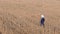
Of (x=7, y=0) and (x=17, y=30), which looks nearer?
(x=17, y=30)

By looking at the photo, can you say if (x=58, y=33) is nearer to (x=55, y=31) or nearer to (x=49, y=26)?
(x=55, y=31)

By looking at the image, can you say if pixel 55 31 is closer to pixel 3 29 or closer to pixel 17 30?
pixel 17 30

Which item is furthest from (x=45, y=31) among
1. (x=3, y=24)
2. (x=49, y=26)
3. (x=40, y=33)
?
(x=3, y=24)

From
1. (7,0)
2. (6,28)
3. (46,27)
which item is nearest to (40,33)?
(46,27)

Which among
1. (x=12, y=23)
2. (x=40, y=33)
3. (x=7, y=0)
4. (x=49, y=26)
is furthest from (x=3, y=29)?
(x=7, y=0)

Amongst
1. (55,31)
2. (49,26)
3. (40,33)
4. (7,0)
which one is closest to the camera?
(40,33)

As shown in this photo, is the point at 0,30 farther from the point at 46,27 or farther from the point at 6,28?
the point at 46,27

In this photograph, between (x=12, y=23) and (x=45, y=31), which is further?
(x=12, y=23)

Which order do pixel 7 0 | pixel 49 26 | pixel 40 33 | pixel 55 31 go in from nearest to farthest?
pixel 40 33 → pixel 55 31 → pixel 49 26 → pixel 7 0
